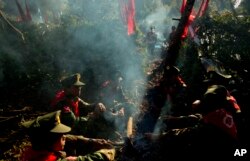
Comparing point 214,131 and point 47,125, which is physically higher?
point 47,125

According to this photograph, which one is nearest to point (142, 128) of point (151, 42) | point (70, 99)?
point (70, 99)

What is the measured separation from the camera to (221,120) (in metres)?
4.75

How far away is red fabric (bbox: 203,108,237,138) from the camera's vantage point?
475 cm

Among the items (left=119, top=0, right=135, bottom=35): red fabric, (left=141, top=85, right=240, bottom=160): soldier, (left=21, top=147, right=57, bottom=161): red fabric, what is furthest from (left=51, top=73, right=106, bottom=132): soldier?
(left=119, top=0, right=135, bottom=35): red fabric

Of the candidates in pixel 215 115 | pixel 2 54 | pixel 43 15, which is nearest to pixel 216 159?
pixel 215 115

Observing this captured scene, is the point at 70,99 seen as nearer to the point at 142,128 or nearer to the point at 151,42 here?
the point at 142,128

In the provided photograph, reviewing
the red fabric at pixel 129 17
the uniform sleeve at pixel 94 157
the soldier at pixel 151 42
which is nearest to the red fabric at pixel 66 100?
the uniform sleeve at pixel 94 157

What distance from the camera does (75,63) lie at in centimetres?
1210

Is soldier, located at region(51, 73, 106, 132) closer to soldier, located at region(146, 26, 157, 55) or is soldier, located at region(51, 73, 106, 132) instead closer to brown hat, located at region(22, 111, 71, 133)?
brown hat, located at region(22, 111, 71, 133)

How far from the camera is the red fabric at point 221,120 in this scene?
187 inches

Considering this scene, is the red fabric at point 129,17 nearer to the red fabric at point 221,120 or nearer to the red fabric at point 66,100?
the red fabric at point 66,100

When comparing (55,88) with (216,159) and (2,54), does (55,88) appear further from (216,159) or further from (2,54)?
(216,159)

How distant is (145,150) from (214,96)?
3.10 metres

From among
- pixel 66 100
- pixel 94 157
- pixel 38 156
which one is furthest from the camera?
pixel 66 100
